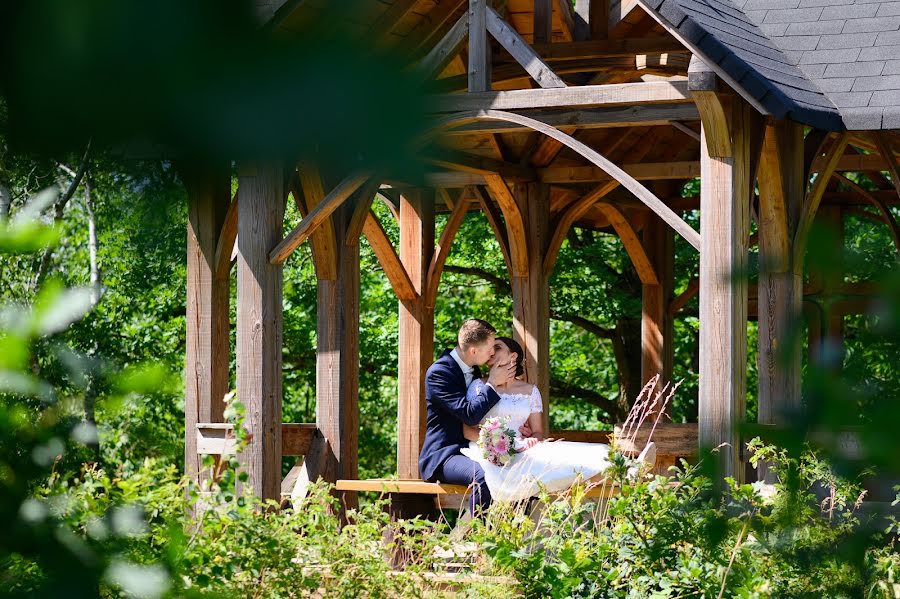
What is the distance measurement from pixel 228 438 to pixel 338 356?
5.70 feet

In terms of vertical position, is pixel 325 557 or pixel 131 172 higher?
pixel 131 172

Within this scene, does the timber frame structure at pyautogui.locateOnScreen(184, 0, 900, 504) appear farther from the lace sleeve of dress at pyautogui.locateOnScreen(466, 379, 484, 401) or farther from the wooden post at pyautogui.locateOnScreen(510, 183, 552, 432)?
the lace sleeve of dress at pyautogui.locateOnScreen(466, 379, 484, 401)

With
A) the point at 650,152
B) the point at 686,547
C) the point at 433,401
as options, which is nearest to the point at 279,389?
the point at 433,401

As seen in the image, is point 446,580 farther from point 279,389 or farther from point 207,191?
point 207,191

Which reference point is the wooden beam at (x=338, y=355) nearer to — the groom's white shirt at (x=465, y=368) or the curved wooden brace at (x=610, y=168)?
the groom's white shirt at (x=465, y=368)

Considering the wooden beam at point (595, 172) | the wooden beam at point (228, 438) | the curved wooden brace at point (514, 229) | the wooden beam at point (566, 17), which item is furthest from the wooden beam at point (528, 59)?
the wooden beam at point (595, 172)

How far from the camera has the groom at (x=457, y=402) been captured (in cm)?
720

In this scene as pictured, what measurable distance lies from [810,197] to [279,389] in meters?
3.25

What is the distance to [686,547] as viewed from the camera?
508 centimetres

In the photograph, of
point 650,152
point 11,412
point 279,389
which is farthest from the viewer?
point 650,152

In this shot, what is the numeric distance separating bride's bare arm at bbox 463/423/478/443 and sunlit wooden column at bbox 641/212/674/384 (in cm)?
461

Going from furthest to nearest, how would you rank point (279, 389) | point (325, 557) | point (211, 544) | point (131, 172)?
point (279, 389) < point (325, 557) < point (211, 544) < point (131, 172)

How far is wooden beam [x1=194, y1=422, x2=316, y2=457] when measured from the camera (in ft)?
24.9

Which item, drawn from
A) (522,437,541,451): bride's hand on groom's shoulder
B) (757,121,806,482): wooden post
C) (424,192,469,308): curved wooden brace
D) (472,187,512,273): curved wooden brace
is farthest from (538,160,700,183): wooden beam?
(522,437,541,451): bride's hand on groom's shoulder
